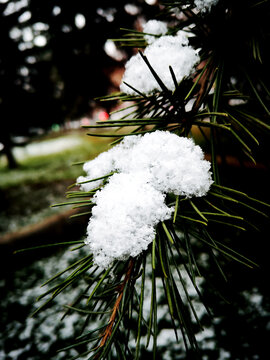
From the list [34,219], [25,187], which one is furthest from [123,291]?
[25,187]

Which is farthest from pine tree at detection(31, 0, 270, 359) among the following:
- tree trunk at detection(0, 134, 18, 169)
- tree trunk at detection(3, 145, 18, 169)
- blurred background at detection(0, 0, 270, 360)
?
tree trunk at detection(3, 145, 18, 169)

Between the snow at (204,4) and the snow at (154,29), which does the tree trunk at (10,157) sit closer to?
the snow at (154,29)

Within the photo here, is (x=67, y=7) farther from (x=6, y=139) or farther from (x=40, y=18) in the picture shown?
(x=6, y=139)

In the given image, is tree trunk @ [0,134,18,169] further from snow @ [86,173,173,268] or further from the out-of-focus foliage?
snow @ [86,173,173,268]

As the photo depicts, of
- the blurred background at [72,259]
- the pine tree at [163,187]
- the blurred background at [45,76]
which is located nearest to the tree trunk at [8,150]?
the blurred background at [45,76]

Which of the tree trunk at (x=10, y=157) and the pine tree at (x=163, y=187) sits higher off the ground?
the pine tree at (x=163, y=187)
